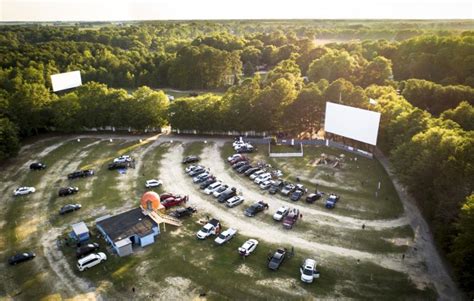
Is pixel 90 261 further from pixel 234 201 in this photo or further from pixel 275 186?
pixel 275 186

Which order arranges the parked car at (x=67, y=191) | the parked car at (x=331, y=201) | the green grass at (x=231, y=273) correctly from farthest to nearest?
the parked car at (x=67, y=191)
the parked car at (x=331, y=201)
the green grass at (x=231, y=273)

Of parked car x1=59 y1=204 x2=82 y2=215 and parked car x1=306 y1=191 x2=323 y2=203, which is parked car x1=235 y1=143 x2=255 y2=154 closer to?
parked car x1=306 y1=191 x2=323 y2=203

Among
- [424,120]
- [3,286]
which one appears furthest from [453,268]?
[3,286]

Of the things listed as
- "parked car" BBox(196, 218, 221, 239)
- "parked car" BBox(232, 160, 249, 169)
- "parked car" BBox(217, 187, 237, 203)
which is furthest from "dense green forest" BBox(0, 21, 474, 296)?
"parked car" BBox(196, 218, 221, 239)

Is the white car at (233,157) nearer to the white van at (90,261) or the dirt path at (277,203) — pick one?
the dirt path at (277,203)

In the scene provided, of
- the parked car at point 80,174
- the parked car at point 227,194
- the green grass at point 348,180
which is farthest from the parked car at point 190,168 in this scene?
Answer: the parked car at point 80,174

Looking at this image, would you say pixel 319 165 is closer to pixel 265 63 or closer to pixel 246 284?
pixel 246 284

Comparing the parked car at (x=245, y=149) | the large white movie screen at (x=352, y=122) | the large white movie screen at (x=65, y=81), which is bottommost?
the parked car at (x=245, y=149)
